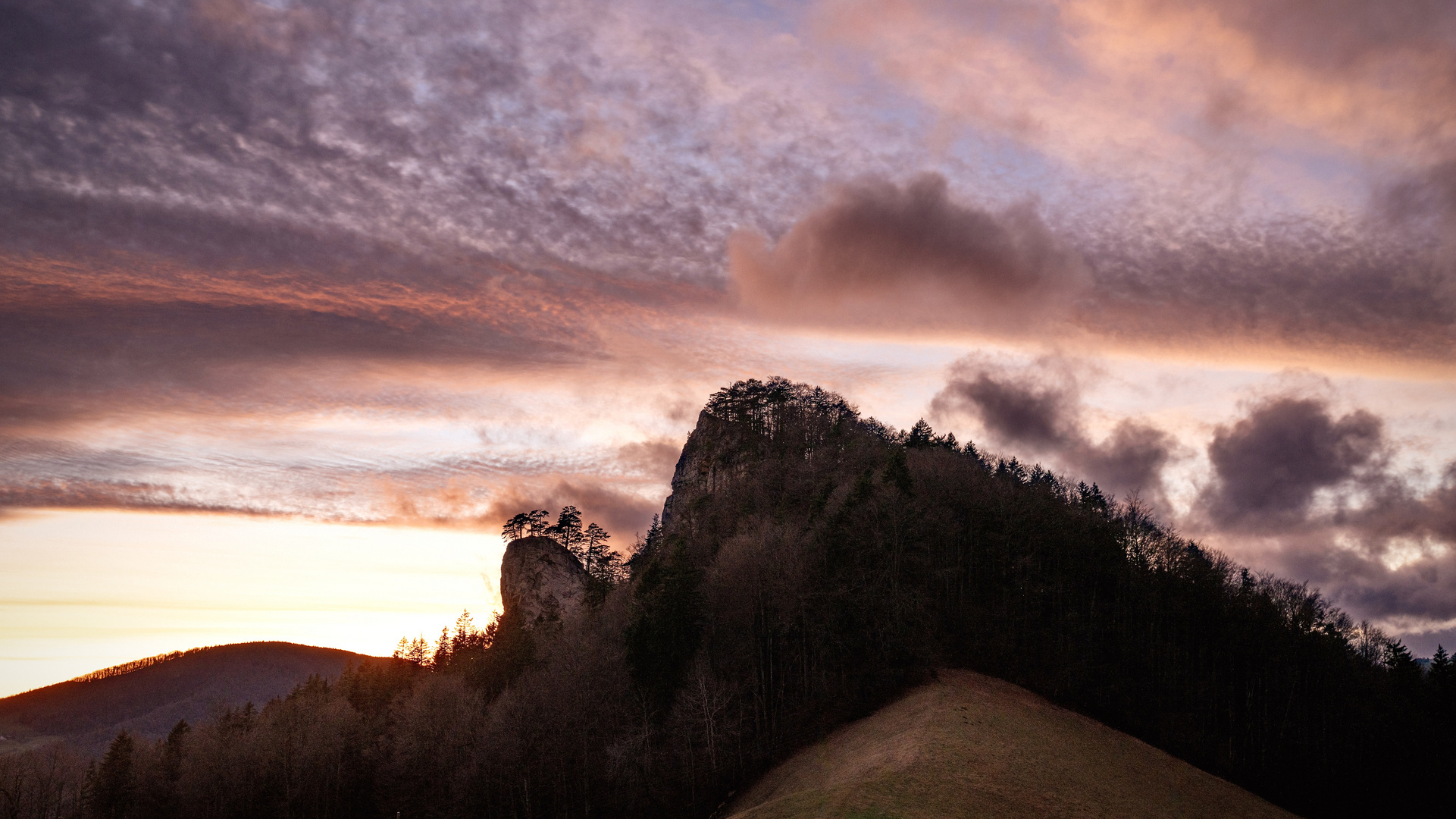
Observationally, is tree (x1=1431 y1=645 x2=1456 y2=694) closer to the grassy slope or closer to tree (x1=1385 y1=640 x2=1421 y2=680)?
tree (x1=1385 y1=640 x2=1421 y2=680)

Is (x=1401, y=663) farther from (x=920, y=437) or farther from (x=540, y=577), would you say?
(x=540, y=577)

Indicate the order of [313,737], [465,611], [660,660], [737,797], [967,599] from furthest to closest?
1. [465,611]
2. [313,737]
3. [967,599]
4. [660,660]
5. [737,797]

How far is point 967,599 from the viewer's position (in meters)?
67.2

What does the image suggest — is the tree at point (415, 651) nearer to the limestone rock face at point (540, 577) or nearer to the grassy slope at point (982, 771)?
the limestone rock face at point (540, 577)

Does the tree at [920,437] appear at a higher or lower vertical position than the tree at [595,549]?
higher

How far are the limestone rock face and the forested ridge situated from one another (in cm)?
2251

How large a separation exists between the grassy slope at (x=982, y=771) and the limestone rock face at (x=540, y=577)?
228 ft

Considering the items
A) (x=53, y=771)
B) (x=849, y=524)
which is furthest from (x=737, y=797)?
(x=53, y=771)

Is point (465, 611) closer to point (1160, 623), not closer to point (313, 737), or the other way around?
point (313, 737)

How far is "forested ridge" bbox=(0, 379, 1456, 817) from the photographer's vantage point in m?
59.3

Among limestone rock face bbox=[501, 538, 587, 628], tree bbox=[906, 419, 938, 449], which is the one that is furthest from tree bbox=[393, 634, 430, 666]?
tree bbox=[906, 419, 938, 449]

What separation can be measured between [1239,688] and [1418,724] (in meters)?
18.4

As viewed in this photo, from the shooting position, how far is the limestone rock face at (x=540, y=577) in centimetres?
11462

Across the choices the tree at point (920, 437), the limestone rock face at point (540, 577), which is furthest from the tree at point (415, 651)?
the tree at point (920, 437)
